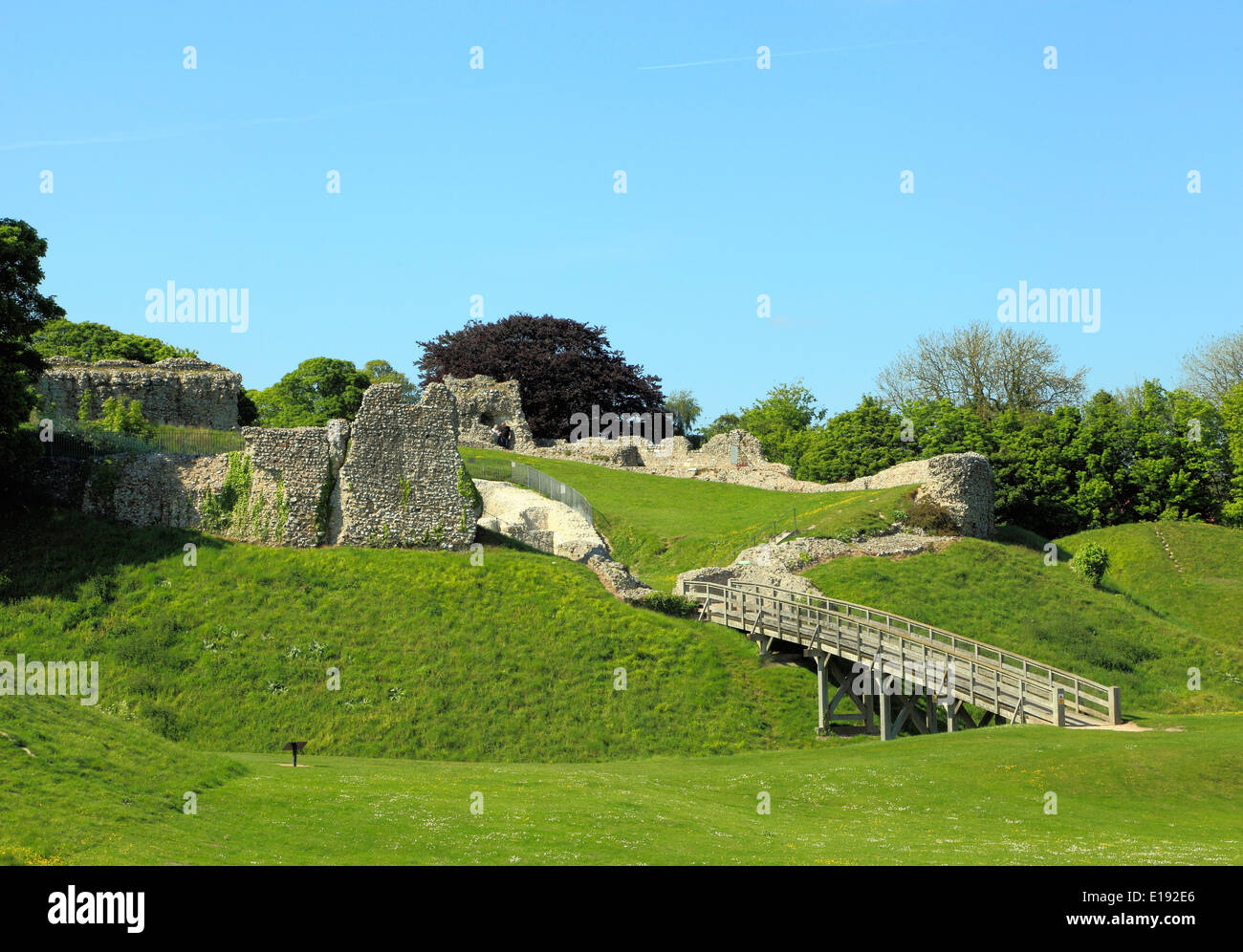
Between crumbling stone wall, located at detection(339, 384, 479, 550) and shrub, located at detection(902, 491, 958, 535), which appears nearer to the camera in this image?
crumbling stone wall, located at detection(339, 384, 479, 550)

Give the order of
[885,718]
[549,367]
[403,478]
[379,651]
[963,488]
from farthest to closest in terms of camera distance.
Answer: [549,367] < [963,488] < [403,478] < [379,651] < [885,718]

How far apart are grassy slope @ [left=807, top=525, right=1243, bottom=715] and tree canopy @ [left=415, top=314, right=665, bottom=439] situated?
130 ft

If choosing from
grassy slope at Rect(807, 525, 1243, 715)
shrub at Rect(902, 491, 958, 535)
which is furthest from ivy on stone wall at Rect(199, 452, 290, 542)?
shrub at Rect(902, 491, 958, 535)

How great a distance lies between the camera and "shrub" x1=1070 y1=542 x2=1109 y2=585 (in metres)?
53.2

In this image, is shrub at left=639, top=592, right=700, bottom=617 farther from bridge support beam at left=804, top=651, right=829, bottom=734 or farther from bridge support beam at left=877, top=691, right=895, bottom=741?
bridge support beam at left=877, top=691, right=895, bottom=741

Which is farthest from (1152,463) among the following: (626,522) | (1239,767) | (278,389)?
(278,389)

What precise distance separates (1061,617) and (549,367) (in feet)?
161

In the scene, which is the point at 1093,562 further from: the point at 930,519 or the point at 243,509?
the point at 243,509

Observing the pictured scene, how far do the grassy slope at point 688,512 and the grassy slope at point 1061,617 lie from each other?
4561 millimetres

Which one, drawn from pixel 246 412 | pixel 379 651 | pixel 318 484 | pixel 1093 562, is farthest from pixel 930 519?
pixel 246 412

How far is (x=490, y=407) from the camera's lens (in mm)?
77000

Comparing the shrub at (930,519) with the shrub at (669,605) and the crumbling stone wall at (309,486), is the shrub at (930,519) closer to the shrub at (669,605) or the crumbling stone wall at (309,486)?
the shrub at (669,605)

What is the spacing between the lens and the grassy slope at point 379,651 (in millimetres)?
32875
